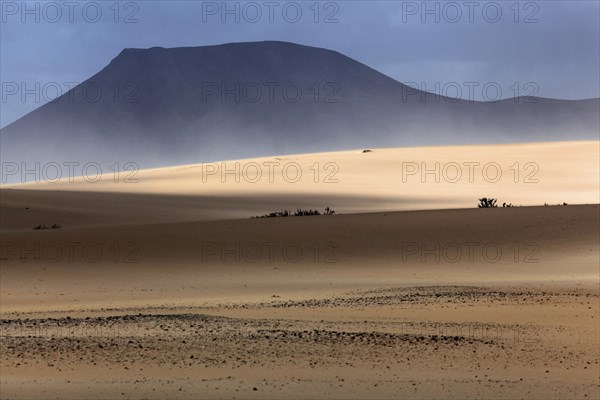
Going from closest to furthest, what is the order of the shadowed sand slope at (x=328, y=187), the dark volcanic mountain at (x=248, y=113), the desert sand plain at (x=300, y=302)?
1. the desert sand plain at (x=300, y=302)
2. the shadowed sand slope at (x=328, y=187)
3. the dark volcanic mountain at (x=248, y=113)

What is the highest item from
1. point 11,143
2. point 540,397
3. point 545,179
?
point 11,143

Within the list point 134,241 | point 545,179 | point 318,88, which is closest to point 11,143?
point 318,88

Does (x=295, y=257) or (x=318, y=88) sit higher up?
(x=318, y=88)

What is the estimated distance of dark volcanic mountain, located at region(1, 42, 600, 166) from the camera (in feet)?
543

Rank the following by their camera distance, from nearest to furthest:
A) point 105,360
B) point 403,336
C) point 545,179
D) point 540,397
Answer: point 540,397 < point 105,360 < point 403,336 < point 545,179

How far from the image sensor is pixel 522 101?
18375 cm

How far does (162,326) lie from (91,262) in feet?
34.7

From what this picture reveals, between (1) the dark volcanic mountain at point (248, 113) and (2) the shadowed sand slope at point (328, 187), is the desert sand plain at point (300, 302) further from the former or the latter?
(1) the dark volcanic mountain at point (248, 113)

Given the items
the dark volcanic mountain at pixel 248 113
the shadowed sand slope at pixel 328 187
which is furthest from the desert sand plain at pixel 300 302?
the dark volcanic mountain at pixel 248 113

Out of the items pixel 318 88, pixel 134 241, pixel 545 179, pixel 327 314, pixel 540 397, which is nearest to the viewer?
A: pixel 540 397

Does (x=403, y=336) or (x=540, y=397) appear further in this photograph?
(x=403, y=336)

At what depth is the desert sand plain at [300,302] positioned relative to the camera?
30.1 feet

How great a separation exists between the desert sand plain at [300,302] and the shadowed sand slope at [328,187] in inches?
17.4

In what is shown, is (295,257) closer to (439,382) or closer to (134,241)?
(134,241)
